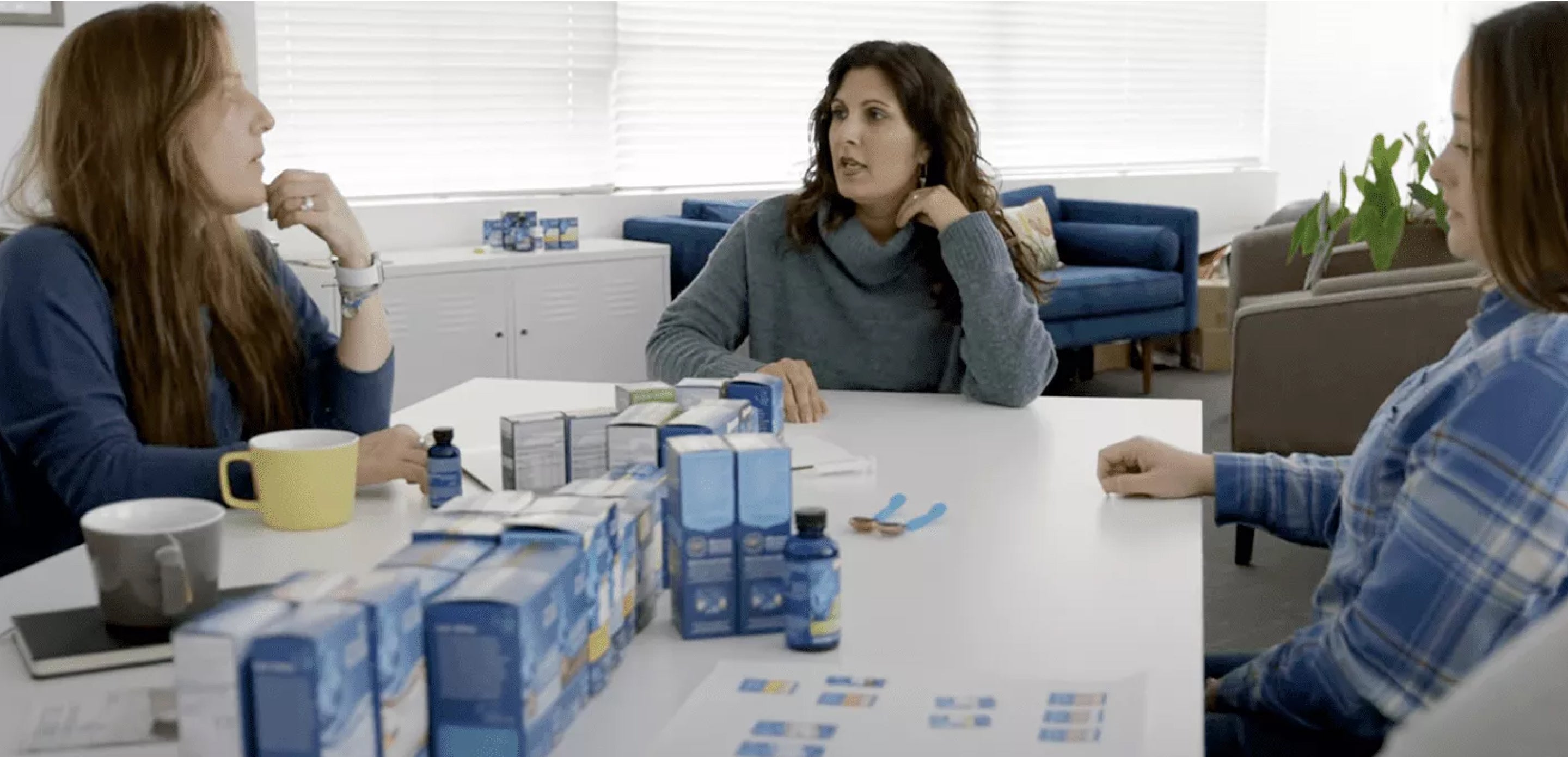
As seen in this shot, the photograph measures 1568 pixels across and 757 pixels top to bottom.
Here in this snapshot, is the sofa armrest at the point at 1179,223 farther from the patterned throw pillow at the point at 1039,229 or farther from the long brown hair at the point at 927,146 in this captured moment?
the long brown hair at the point at 927,146

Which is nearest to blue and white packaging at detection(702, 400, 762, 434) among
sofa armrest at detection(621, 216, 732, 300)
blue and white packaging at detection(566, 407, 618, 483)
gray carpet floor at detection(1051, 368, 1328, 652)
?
blue and white packaging at detection(566, 407, 618, 483)

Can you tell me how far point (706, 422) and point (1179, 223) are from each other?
5.06 metres

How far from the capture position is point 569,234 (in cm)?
527

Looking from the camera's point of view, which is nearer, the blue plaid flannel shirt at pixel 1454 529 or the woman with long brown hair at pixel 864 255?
the blue plaid flannel shirt at pixel 1454 529

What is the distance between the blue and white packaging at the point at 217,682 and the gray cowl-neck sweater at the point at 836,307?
1.57m

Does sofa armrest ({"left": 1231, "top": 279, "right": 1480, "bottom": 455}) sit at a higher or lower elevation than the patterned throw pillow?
lower

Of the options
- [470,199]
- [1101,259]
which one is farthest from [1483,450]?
[1101,259]

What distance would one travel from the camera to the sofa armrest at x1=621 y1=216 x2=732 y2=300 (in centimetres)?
535

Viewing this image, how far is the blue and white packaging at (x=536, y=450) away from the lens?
1721mm

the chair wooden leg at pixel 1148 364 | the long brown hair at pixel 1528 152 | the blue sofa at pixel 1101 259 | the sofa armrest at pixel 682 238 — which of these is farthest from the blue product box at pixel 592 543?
the chair wooden leg at pixel 1148 364

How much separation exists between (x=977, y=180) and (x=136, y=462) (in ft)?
4.72

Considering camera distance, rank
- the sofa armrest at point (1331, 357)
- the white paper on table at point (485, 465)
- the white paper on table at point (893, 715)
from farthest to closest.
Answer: the sofa armrest at point (1331, 357) < the white paper on table at point (485, 465) < the white paper on table at point (893, 715)

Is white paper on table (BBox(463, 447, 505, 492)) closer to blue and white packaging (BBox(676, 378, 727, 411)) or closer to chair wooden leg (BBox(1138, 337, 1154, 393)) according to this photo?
blue and white packaging (BBox(676, 378, 727, 411))

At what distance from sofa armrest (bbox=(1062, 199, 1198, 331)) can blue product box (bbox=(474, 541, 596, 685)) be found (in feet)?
17.5
